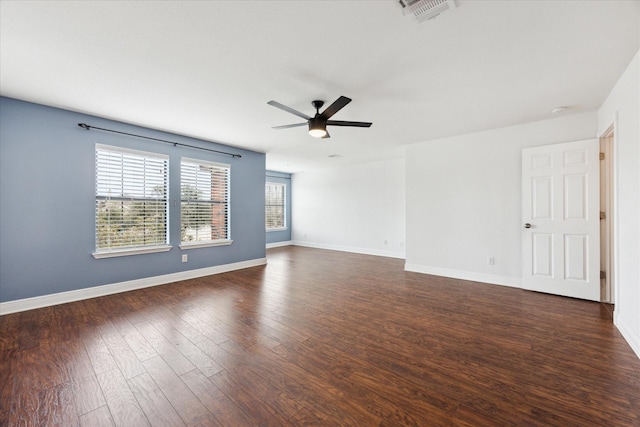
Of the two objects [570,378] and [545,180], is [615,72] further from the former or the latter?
[570,378]

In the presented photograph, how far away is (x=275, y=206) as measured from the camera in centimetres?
883

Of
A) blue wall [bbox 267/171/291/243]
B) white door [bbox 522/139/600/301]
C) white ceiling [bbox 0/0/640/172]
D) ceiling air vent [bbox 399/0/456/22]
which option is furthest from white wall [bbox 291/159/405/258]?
ceiling air vent [bbox 399/0/456/22]

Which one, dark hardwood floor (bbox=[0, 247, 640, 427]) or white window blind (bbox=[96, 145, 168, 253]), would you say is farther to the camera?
white window blind (bbox=[96, 145, 168, 253])

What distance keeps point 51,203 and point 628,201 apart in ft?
20.9

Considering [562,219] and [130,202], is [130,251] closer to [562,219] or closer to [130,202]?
[130,202]

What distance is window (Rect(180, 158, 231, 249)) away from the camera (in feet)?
15.3

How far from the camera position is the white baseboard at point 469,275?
161 inches

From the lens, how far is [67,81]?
2717mm

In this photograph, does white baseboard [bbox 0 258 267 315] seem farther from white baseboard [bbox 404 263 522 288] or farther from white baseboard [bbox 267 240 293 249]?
white baseboard [bbox 404 263 522 288]

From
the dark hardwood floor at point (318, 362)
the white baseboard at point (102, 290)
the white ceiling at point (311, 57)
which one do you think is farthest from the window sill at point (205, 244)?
the white ceiling at point (311, 57)

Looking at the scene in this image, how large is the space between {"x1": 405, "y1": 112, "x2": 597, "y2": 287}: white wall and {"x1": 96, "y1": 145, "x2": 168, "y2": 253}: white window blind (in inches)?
180

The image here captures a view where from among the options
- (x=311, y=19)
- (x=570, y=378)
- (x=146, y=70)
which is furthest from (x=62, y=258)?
(x=570, y=378)

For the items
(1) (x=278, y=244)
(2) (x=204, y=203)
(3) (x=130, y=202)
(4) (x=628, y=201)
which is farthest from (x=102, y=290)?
(4) (x=628, y=201)

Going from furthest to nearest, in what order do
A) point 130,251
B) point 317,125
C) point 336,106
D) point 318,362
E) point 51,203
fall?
point 130,251, point 51,203, point 317,125, point 336,106, point 318,362
